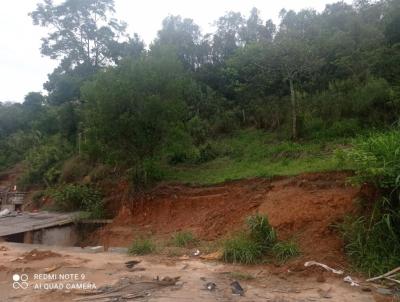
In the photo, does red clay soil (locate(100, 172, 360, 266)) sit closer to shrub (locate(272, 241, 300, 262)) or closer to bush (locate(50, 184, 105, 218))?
shrub (locate(272, 241, 300, 262))

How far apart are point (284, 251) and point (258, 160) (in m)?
6.20

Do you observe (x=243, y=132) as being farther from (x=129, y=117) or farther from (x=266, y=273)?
(x=266, y=273)

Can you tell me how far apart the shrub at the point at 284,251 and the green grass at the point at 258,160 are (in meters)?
2.93

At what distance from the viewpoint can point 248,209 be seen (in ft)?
32.5

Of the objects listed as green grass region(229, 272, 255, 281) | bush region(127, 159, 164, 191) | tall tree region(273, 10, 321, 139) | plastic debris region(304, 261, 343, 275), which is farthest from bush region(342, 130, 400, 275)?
bush region(127, 159, 164, 191)

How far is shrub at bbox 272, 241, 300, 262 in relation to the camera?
6.93 m

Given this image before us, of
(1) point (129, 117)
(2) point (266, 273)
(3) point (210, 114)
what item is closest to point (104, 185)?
Answer: (1) point (129, 117)

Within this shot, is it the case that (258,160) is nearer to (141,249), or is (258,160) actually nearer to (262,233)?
(262,233)

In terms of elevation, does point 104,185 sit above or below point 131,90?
below

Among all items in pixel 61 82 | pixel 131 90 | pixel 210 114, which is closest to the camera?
pixel 131 90

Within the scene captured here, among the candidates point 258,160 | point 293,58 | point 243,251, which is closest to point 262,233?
point 243,251

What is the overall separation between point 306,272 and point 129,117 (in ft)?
25.0

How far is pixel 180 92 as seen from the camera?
13.1 meters

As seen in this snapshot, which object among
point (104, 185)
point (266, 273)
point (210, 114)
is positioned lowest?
point (266, 273)
